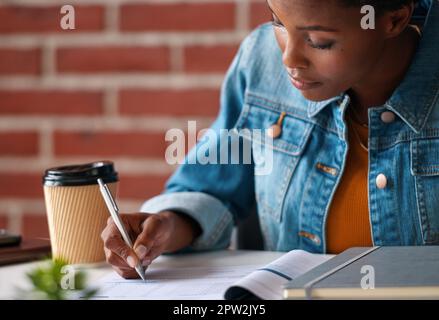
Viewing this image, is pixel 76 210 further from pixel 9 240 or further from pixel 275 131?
pixel 275 131

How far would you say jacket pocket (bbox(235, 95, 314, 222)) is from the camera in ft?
3.85

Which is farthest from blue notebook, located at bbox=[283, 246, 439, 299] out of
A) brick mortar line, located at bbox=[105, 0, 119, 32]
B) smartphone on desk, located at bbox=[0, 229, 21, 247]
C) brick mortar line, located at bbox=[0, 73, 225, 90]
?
brick mortar line, located at bbox=[105, 0, 119, 32]

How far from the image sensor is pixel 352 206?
1.12m

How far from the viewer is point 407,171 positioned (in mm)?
1079

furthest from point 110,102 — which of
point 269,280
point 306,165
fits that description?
point 269,280

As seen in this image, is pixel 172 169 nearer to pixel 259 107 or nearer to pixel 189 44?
pixel 189 44

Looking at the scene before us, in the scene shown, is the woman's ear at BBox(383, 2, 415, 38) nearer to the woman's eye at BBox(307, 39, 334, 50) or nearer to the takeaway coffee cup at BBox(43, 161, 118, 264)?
the woman's eye at BBox(307, 39, 334, 50)

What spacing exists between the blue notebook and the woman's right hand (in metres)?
0.24

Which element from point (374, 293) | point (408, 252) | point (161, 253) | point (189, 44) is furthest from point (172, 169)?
point (374, 293)

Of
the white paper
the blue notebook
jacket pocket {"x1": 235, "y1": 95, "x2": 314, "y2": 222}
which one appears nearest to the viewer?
the blue notebook

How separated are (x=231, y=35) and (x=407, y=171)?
0.71 meters

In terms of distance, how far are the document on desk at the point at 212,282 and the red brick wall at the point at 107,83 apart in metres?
0.81

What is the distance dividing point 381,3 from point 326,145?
0.78 feet
